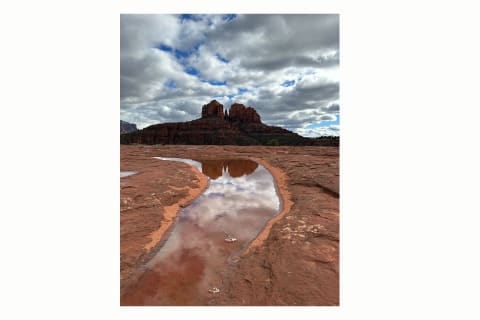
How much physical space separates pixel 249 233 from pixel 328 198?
4529 mm

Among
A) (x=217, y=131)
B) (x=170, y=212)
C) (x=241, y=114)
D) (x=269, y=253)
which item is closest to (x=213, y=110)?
(x=241, y=114)

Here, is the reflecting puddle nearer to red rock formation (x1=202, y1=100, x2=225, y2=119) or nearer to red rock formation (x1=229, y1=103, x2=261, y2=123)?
red rock formation (x1=202, y1=100, x2=225, y2=119)

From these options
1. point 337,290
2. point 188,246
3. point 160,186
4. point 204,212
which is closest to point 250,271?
point 337,290

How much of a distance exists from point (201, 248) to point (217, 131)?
93.8m

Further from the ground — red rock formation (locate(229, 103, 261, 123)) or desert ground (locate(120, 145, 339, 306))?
red rock formation (locate(229, 103, 261, 123))

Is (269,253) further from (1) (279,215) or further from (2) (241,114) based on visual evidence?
(2) (241,114)

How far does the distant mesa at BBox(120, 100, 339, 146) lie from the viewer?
94.8 meters

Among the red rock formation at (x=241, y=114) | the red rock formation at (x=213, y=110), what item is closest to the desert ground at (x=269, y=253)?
the red rock formation at (x=213, y=110)

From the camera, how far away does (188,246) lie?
6219 mm

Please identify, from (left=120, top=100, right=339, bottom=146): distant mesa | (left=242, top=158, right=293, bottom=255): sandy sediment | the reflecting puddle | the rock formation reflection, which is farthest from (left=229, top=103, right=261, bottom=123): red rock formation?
the reflecting puddle

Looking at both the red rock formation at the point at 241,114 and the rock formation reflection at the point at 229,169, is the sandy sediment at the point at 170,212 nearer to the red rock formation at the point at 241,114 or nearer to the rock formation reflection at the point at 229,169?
the rock formation reflection at the point at 229,169

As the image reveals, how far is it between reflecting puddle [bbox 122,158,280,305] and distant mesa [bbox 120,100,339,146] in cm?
7825

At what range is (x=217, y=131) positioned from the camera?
98125 millimetres
